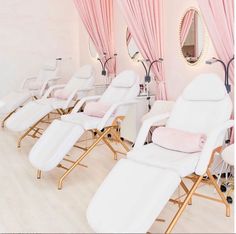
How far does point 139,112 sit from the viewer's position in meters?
4.13

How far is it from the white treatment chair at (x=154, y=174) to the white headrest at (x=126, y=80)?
117cm

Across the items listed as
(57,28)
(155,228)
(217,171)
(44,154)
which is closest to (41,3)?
(57,28)

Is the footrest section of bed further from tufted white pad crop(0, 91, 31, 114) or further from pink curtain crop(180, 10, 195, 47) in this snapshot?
pink curtain crop(180, 10, 195, 47)

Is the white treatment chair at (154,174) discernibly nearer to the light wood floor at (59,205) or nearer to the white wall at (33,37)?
the light wood floor at (59,205)

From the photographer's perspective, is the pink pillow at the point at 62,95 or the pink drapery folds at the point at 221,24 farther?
the pink pillow at the point at 62,95

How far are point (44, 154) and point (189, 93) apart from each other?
4.51 ft

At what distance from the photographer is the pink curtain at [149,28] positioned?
13.0 ft

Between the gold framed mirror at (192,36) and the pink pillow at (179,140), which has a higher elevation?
the gold framed mirror at (192,36)

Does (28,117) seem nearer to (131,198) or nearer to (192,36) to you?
(192,36)

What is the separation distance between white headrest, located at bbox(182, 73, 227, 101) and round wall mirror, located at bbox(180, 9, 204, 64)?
33.8 inches

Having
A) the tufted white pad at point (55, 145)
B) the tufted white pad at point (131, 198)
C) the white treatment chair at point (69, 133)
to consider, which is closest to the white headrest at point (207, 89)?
the white treatment chair at point (69, 133)

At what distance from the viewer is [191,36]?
12.3 feet

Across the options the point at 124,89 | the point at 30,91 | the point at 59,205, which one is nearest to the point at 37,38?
the point at 30,91

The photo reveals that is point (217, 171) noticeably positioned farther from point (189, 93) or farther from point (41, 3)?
point (41, 3)
